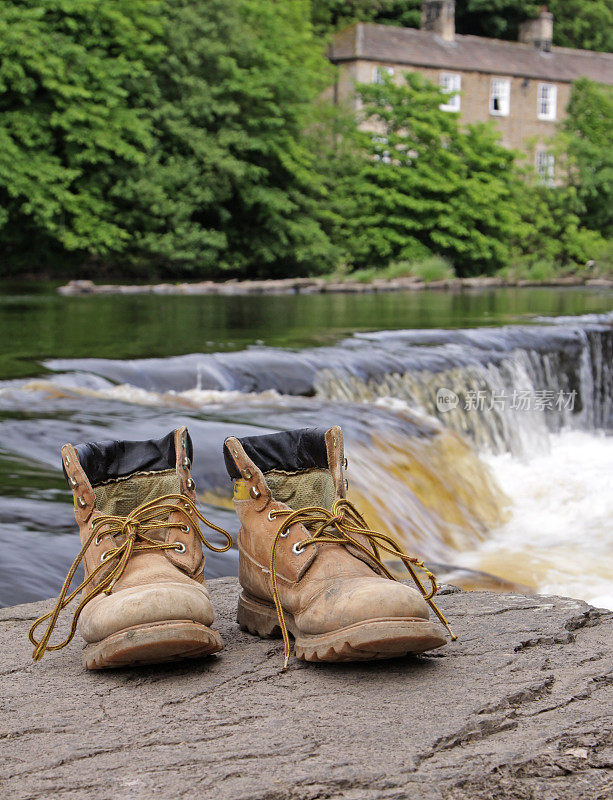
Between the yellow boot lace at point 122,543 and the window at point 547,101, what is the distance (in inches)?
1880

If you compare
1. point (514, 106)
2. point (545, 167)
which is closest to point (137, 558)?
point (545, 167)

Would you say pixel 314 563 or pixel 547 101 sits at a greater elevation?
pixel 547 101

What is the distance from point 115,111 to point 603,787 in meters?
27.3

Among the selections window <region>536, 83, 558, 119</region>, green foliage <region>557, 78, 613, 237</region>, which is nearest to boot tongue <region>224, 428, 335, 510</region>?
green foliage <region>557, 78, 613, 237</region>

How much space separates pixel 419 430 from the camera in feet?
26.1

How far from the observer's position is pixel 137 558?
2.74 meters

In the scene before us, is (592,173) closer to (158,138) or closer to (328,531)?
(158,138)

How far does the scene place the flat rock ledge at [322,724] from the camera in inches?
74.4

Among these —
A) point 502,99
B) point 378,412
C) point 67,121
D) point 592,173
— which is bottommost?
point 378,412

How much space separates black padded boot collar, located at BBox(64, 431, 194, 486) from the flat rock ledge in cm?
47

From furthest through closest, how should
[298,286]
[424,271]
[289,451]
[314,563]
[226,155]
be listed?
[424,271] < [226,155] < [298,286] < [289,451] < [314,563]

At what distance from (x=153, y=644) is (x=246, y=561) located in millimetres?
532

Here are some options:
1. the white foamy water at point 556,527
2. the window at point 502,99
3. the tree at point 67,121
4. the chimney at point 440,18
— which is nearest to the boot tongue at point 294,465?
the white foamy water at point 556,527

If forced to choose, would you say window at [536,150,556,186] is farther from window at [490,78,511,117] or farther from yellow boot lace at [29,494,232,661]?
yellow boot lace at [29,494,232,661]
